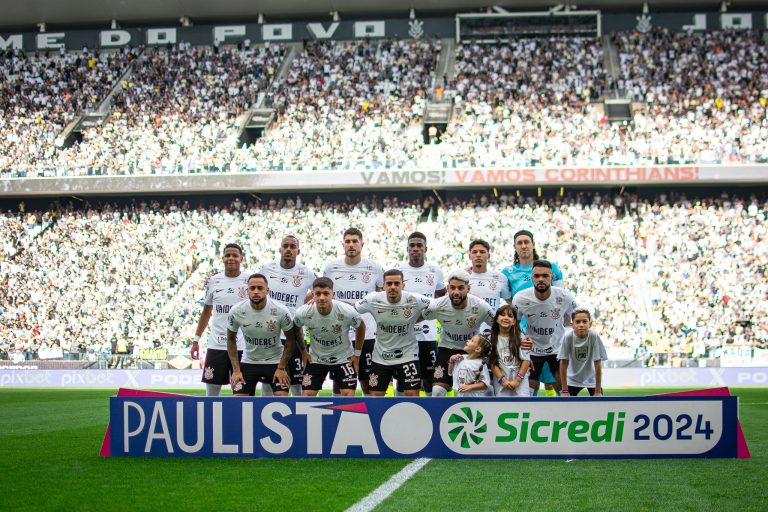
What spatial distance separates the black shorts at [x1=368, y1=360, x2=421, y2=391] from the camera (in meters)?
9.56

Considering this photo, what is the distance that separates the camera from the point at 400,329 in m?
9.50

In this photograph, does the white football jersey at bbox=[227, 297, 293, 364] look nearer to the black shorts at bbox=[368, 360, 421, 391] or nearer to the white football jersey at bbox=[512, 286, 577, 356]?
the black shorts at bbox=[368, 360, 421, 391]

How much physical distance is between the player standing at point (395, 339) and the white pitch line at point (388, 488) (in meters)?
1.51

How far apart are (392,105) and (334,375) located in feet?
97.4

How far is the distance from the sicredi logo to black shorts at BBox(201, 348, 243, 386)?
3.15m

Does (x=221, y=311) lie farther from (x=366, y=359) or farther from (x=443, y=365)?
(x=443, y=365)

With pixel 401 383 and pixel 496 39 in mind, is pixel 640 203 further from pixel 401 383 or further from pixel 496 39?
pixel 401 383

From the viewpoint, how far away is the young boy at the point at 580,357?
986 centimetres

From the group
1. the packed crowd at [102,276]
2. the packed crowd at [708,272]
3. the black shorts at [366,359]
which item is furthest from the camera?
the packed crowd at [102,276]

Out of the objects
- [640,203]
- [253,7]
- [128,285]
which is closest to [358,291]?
[128,285]

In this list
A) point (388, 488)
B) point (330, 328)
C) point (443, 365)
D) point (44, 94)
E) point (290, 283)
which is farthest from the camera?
point (44, 94)

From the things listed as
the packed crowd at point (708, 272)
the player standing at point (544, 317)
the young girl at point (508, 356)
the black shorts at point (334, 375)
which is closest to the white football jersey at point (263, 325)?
the black shorts at point (334, 375)

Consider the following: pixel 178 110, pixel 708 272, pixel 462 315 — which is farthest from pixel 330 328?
pixel 178 110

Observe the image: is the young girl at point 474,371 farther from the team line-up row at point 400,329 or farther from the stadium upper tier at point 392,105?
the stadium upper tier at point 392,105
